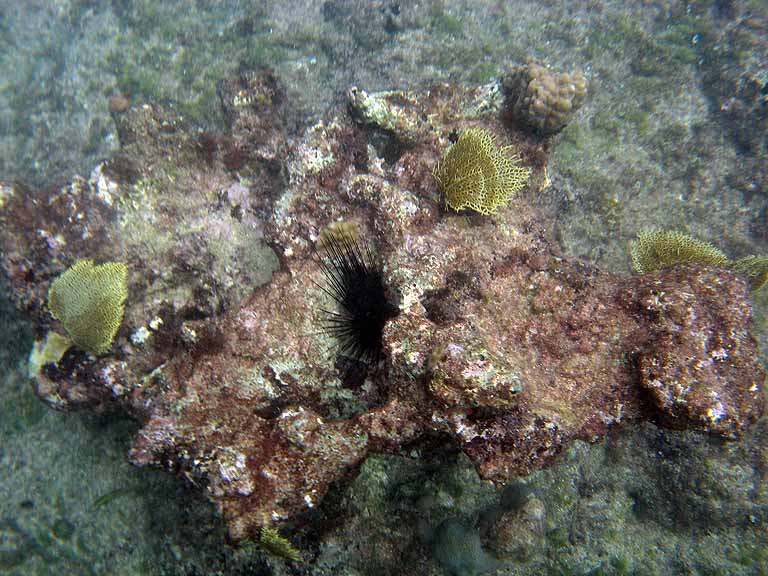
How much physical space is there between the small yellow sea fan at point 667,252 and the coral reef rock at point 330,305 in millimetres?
1000

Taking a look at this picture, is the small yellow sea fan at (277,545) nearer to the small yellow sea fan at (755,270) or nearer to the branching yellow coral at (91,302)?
the branching yellow coral at (91,302)

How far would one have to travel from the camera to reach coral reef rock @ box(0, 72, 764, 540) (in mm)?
3197

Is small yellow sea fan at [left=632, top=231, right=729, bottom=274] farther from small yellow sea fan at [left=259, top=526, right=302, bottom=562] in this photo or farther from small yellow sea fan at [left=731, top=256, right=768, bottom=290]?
small yellow sea fan at [left=259, top=526, right=302, bottom=562]

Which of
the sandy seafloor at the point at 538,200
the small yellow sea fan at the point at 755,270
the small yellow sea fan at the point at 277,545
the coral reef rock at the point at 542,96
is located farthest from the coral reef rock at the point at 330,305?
the small yellow sea fan at the point at 755,270

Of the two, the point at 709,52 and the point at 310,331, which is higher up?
the point at 709,52

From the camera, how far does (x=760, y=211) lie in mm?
6621

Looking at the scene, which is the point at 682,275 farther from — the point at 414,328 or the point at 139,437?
the point at 139,437

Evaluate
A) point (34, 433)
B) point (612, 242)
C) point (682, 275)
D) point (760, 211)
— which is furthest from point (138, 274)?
point (760, 211)

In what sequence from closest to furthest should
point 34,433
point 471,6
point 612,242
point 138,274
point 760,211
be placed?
1. point 138,274
2. point 34,433
3. point 612,242
4. point 760,211
5. point 471,6

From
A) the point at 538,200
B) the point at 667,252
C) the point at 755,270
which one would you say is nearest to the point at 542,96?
the point at 538,200

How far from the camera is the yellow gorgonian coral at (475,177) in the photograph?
13.4 feet

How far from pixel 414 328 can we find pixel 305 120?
4.25 meters

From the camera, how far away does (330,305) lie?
3.94m

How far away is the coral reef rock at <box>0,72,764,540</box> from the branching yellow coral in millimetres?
131
